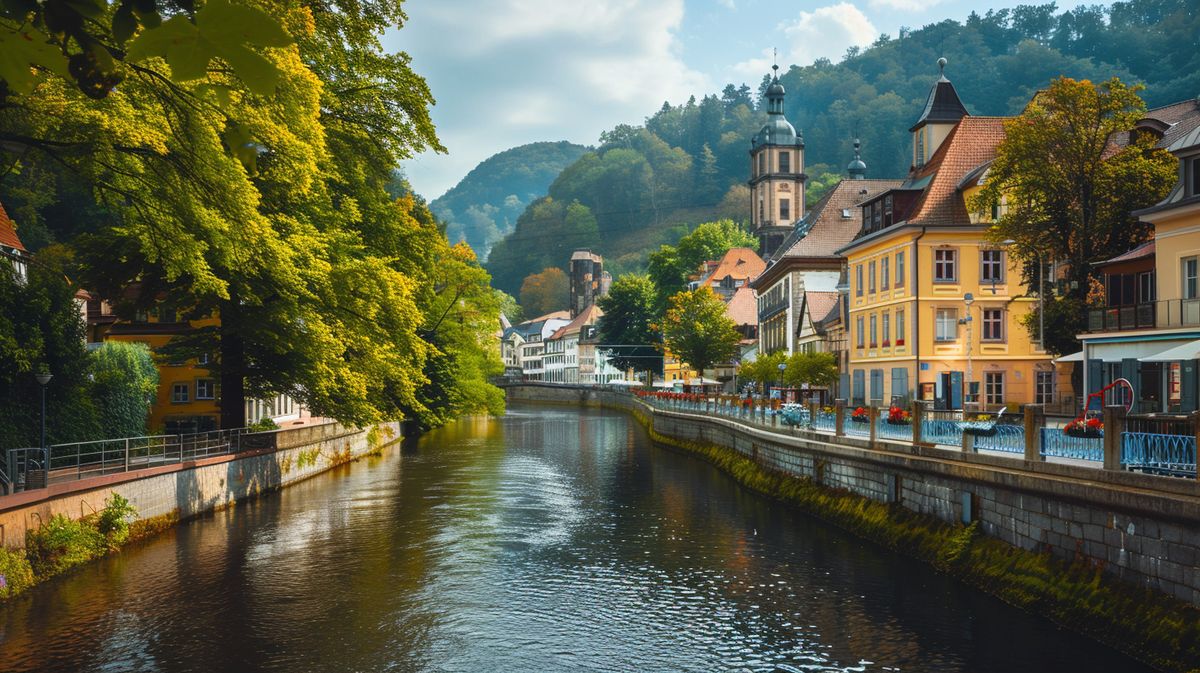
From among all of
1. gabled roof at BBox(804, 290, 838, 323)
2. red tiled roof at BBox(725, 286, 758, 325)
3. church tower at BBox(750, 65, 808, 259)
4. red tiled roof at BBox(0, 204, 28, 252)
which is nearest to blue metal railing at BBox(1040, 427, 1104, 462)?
red tiled roof at BBox(0, 204, 28, 252)

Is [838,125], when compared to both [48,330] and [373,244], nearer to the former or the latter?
[373,244]

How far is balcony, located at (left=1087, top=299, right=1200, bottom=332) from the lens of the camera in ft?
92.6

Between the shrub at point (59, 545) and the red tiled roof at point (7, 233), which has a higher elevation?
the red tiled roof at point (7, 233)

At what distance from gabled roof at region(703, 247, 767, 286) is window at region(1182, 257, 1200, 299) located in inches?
3065

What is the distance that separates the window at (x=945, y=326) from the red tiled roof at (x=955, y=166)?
4.06m

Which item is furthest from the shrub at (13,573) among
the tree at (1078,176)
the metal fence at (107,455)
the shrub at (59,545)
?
the tree at (1078,176)

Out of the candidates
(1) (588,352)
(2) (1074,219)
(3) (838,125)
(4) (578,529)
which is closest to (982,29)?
(3) (838,125)

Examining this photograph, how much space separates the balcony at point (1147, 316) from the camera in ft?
92.6

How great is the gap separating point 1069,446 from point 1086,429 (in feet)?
1.62

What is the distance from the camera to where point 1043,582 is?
655 inches

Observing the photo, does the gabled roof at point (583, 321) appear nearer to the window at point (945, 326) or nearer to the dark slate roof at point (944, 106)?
the dark slate roof at point (944, 106)

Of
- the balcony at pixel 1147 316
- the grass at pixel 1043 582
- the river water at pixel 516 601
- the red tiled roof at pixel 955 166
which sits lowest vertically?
the river water at pixel 516 601

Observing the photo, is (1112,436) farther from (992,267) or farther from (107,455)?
(992,267)

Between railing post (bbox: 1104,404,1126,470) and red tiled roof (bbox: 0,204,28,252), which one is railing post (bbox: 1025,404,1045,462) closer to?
railing post (bbox: 1104,404,1126,470)
